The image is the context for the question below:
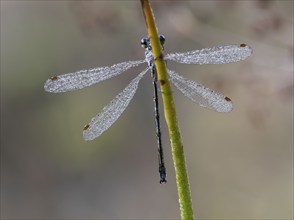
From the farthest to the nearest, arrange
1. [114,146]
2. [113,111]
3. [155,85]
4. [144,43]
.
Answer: [114,146] → [113,111] → [155,85] → [144,43]

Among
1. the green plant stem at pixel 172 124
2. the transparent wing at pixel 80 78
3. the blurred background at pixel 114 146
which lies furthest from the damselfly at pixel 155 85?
the blurred background at pixel 114 146

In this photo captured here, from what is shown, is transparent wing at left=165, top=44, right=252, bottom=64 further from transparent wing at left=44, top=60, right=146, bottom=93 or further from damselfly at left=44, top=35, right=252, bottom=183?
transparent wing at left=44, top=60, right=146, bottom=93

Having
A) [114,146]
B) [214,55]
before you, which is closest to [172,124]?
[214,55]

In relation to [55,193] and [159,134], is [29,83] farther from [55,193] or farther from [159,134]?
[159,134]

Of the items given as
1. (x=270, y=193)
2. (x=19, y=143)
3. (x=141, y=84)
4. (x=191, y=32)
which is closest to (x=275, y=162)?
(x=270, y=193)

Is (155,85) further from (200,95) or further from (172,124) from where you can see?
(172,124)

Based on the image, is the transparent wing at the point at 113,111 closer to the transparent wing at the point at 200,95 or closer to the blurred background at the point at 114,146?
the transparent wing at the point at 200,95

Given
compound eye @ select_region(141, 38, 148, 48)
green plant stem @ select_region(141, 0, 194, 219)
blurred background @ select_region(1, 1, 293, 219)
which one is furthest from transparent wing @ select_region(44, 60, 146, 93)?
blurred background @ select_region(1, 1, 293, 219)
